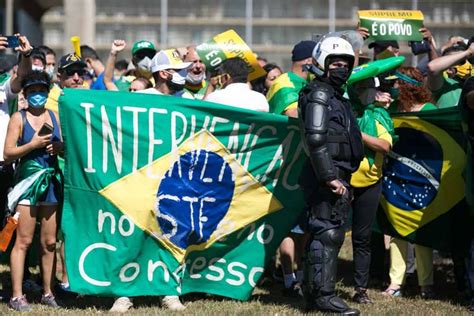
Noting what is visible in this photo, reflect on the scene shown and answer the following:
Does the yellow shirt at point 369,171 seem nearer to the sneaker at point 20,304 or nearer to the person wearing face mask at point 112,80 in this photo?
the person wearing face mask at point 112,80

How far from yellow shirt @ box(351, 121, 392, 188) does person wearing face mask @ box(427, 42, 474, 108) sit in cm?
103

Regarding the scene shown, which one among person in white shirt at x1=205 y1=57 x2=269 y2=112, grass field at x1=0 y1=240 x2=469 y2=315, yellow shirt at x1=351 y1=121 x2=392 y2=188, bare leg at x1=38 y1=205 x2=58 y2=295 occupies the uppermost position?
person in white shirt at x1=205 y1=57 x2=269 y2=112

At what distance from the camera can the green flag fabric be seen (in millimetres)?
8594

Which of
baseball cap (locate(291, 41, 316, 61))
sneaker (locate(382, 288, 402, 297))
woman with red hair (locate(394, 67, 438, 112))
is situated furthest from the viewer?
baseball cap (locate(291, 41, 316, 61))

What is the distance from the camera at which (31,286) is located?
32.4ft

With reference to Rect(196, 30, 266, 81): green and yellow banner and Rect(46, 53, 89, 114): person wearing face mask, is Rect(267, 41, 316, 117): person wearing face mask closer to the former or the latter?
Rect(196, 30, 266, 81): green and yellow banner

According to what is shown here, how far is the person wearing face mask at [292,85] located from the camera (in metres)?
9.73

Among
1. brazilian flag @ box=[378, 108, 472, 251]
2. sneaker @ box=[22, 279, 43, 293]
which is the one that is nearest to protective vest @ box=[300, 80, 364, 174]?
brazilian flag @ box=[378, 108, 472, 251]

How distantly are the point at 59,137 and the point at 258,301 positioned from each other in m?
2.28

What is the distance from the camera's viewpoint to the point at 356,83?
9.13 m

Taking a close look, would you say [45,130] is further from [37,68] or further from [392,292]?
[392,292]

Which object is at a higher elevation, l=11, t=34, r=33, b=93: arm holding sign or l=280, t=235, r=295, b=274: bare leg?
l=11, t=34, r=33, b=93: arm holding sign

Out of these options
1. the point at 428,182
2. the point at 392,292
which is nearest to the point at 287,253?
the point at 392,292

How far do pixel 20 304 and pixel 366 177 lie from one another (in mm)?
3201
